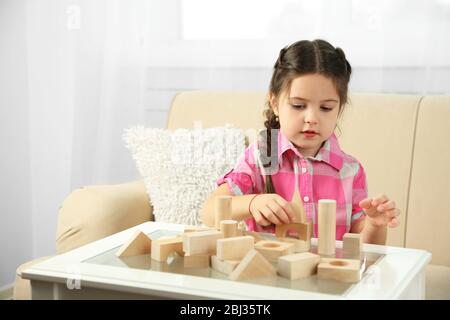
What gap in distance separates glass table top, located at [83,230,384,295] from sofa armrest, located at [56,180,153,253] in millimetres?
557

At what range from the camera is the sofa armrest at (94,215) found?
5.46 ft

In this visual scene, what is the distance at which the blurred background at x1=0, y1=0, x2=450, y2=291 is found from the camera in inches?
76.2

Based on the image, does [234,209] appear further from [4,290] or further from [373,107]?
[4,290]

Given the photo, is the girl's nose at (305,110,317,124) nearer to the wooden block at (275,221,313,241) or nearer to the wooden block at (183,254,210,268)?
the wooden block at (275,221,313,241)

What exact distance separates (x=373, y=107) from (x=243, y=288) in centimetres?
98

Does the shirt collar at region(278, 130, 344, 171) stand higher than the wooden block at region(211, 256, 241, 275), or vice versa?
the shirt collar at region(278, 130, 344, 171)

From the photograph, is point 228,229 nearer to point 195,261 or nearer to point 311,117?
point 195,261

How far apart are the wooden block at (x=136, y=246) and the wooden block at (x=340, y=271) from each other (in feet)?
0.92

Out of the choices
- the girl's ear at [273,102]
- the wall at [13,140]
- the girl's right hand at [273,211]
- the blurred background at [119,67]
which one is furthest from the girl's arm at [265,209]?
the wall at [13,140]

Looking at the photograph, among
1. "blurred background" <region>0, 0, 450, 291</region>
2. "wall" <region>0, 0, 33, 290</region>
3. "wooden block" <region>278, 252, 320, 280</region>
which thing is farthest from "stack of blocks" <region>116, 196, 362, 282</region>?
"wall" <region>0, 0, 33, 290</region>

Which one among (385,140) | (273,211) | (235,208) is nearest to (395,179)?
(385,140)

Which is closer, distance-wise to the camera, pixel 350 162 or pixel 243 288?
pixel 243 288
